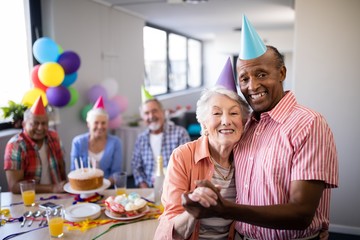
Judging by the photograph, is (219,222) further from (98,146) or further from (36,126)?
(98,146)

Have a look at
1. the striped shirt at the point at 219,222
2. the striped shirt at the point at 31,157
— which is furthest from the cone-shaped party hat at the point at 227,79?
the striped shirt at the point at 31,157

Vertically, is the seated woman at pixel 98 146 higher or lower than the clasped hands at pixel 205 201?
lower

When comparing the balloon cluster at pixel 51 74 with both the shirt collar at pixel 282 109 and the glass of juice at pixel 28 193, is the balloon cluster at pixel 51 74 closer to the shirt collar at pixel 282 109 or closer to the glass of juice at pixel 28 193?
the glass of juice at pixel 28 193

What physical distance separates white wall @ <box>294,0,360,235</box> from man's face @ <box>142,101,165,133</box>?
1387 mm

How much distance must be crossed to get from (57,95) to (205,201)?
2.60 m

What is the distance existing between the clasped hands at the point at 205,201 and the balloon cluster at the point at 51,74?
2.47 meters

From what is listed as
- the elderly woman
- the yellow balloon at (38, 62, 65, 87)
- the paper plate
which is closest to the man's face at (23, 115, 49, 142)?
the yellow balloon at (38, 62, 65, 87)

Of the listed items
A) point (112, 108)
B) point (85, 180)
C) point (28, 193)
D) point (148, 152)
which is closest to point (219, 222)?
point (85, 180)

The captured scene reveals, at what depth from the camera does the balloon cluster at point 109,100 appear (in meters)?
4.23

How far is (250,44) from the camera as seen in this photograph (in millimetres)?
1211

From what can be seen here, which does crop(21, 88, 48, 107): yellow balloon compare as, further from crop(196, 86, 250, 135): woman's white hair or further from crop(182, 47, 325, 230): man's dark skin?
crop(182, 47, 325, 230): man's dark skin

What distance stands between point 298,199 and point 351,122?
92.8 inches

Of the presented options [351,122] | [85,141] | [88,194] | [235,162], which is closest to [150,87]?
[85,141]

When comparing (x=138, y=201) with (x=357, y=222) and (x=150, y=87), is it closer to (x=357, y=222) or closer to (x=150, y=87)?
(x=357, y=222)
